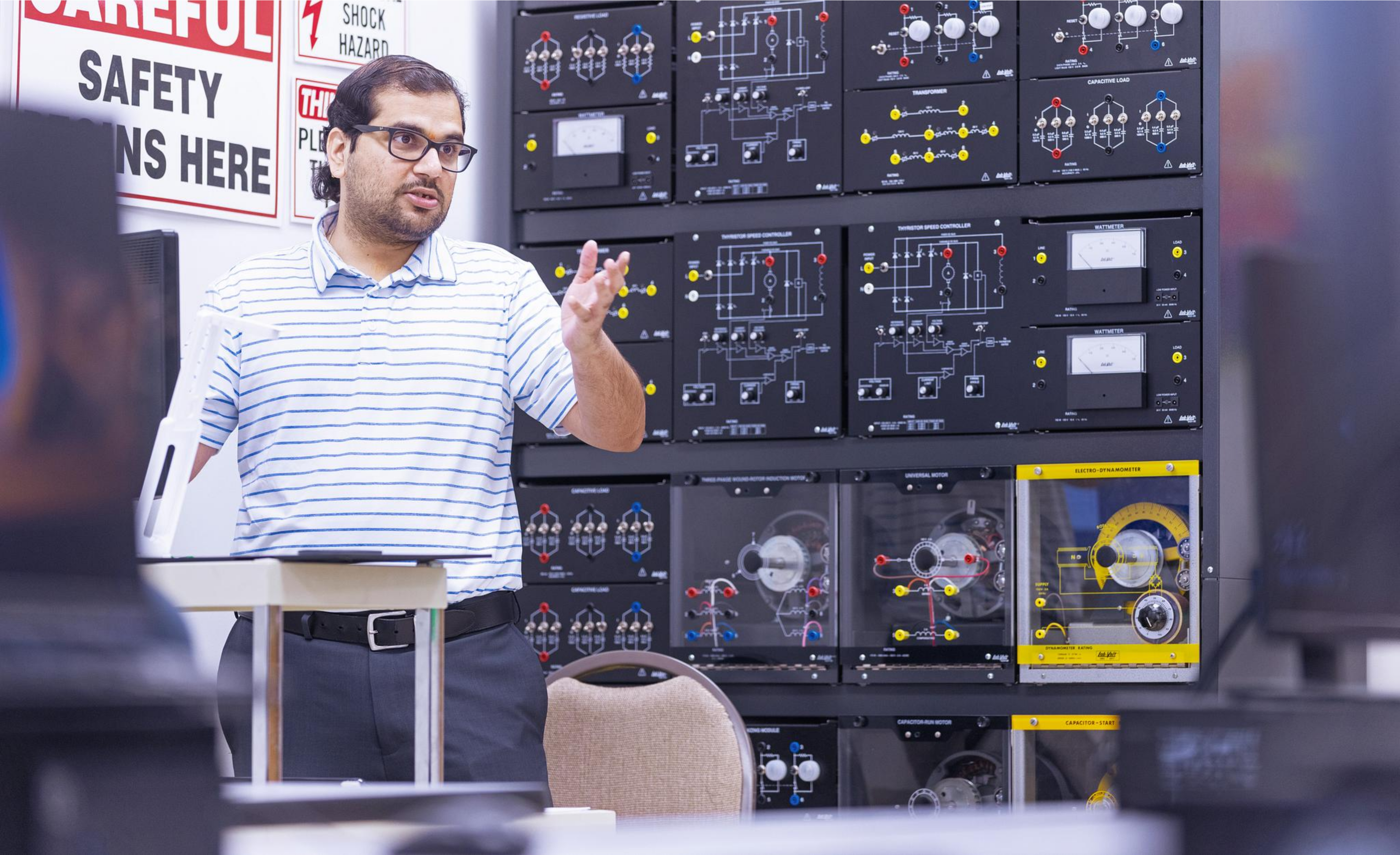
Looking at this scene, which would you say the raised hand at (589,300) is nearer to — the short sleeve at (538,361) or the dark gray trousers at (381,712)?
the short sleeve at (538,361)

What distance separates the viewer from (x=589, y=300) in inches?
80.7

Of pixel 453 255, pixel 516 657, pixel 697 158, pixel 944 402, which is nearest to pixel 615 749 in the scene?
pixel 516 657

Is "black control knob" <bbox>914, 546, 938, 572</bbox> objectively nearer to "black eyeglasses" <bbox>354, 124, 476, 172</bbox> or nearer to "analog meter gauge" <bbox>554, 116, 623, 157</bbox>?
"analog meter gauge" <bbox>554, 116, 623, 157</bbox>

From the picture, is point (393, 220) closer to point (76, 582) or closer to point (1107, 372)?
point (1107, 372)

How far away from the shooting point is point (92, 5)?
10.2 feet

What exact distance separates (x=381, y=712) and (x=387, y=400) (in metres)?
0.45

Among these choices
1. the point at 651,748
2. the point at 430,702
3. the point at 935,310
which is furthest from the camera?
the point at 935,310

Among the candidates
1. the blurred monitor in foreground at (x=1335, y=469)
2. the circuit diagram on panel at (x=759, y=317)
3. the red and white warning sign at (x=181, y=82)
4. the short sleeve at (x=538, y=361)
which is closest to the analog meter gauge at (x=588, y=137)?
the circuit diagram on panel at (x=759, y=317)

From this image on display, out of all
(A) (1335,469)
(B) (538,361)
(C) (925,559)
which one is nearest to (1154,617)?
(C) (925,559)

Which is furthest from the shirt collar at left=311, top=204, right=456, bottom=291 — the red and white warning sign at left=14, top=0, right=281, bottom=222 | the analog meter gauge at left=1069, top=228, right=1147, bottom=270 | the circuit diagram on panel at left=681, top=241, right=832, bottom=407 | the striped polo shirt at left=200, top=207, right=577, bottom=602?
the analog meter gauge at left=1069, top=228, right=1147, bottom=270

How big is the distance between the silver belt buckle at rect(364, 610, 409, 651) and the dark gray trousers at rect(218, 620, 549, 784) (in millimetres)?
10

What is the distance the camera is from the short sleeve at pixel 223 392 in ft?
7.93

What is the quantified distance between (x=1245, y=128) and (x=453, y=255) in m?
2.11

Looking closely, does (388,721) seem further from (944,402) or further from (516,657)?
(944,402)
